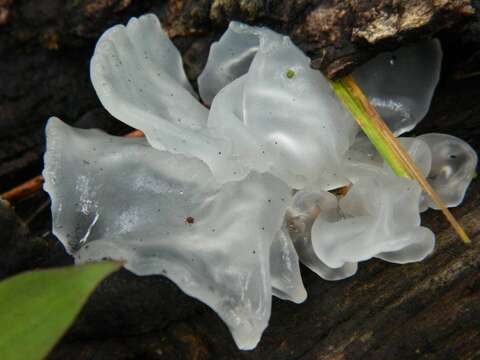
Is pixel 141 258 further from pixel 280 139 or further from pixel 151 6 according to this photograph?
pixel 151 6

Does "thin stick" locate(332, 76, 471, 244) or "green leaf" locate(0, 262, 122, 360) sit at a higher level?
"green leaf" locate(0, 262, 122, 360)

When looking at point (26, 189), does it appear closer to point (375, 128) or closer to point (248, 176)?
point (248, 176)

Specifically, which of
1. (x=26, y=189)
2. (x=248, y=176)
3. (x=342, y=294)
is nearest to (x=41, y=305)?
(x=248, y=176)

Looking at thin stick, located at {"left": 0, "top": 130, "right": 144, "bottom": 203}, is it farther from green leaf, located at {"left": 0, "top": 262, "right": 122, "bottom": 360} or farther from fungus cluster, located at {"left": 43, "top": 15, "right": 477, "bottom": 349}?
green leaf, located at {"left": 0, "top": 262, "right": 122, "bottom": 360}

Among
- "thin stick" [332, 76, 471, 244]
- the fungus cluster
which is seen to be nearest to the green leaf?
the fungus cluster

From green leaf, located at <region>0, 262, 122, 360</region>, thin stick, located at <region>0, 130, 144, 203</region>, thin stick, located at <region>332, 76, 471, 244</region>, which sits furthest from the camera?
thin stick, located at <region>0, 130, 144, 203</region>
